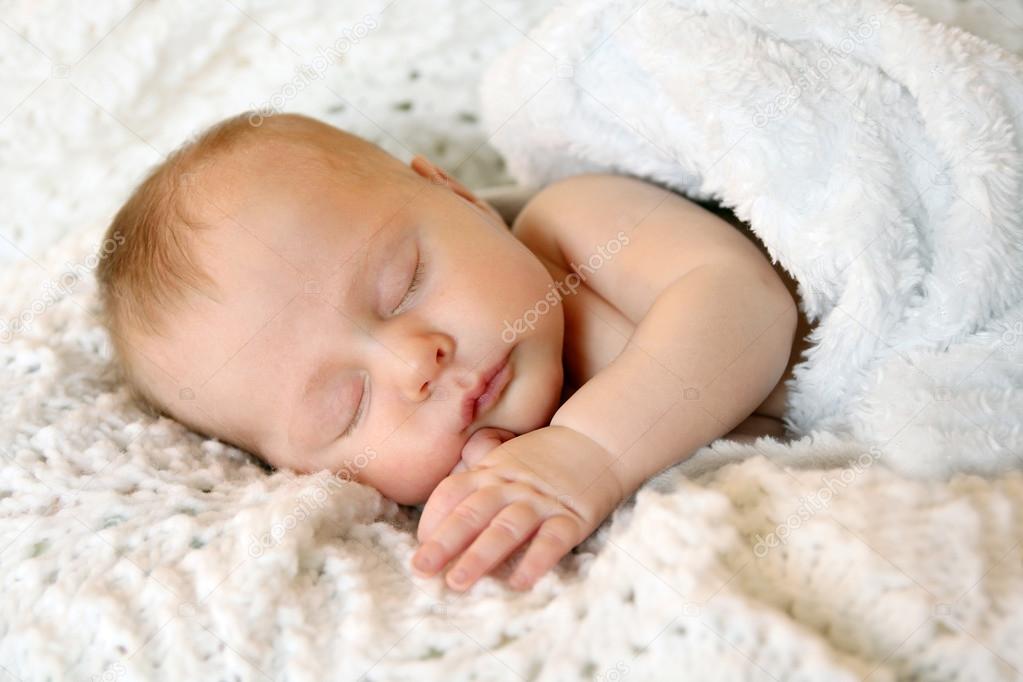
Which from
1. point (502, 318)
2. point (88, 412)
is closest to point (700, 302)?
point (502, 318)

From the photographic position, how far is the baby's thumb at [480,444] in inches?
40.9

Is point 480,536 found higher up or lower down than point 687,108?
Result: lower down

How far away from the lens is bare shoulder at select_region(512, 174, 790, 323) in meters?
1.15

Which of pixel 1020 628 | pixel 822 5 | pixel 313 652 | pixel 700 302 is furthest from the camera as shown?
pixel 822 5

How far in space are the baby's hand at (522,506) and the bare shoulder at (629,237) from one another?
11.3 inches

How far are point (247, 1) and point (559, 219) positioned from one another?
791mm

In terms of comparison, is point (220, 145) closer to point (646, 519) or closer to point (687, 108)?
point (687, 108)

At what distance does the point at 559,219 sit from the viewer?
1322 mm
